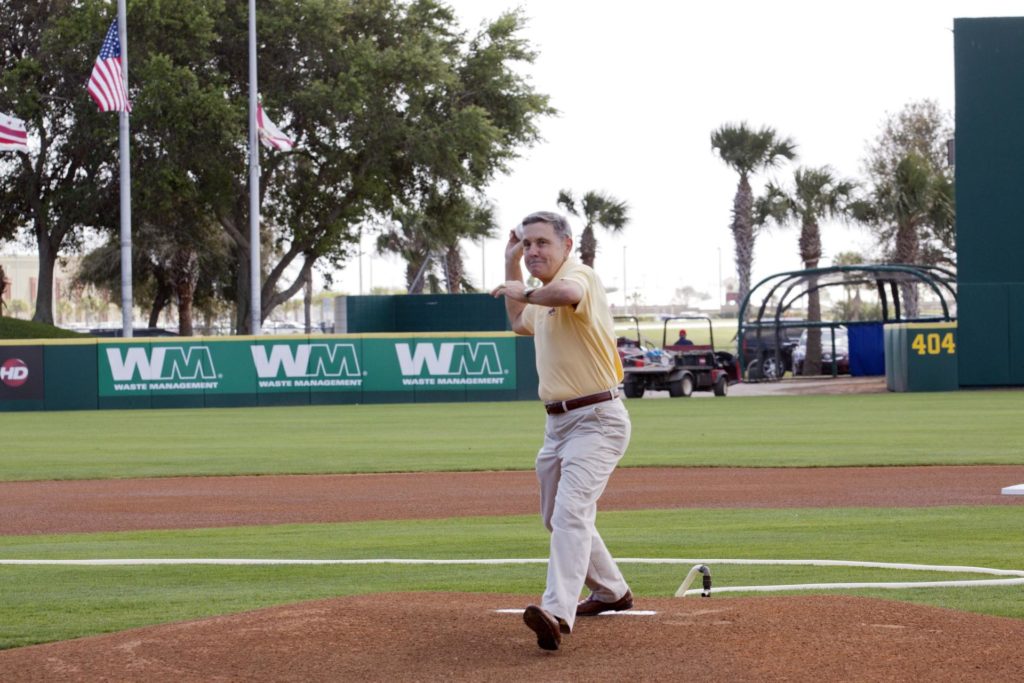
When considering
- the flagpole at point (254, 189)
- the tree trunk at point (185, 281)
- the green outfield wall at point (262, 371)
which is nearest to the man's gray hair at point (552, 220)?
the green outfield wall at point (262, 371)

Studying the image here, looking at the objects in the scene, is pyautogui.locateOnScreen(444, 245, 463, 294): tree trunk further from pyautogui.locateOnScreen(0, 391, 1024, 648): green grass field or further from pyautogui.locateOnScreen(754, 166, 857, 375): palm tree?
pyautogui.locateOnScreen(0, 391, 1024, 648): green grass field

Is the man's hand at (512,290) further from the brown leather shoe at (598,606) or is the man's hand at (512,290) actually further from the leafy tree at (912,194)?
the leafy tree at (912,194)

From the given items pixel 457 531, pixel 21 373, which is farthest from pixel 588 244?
pixel 457 531

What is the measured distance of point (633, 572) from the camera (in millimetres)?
9266

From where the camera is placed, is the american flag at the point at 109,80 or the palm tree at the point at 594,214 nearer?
the american flag at the point at 109,80

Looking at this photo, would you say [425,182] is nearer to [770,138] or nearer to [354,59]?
[354,59]

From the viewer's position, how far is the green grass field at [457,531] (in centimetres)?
857

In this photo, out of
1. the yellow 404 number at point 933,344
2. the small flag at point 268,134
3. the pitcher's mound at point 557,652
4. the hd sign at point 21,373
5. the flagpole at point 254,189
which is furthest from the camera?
the flagpole at point 254,189

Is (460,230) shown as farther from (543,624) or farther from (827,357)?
(543,624)

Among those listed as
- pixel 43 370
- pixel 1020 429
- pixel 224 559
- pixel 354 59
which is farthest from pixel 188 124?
pixel 224 559

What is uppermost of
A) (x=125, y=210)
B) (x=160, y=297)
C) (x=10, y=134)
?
(x=10, y=134)

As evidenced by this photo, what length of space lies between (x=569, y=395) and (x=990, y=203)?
31594 mm

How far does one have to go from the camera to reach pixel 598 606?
22.6ft

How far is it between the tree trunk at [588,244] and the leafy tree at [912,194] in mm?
10364
